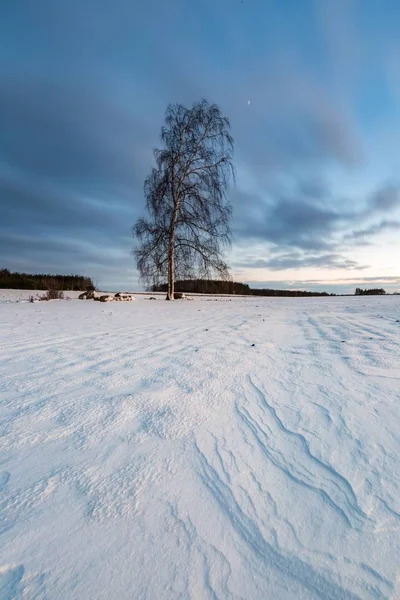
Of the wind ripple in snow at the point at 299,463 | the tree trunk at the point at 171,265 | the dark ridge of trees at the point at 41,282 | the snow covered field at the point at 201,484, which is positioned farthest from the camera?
the dark ridge of trees at the point at 41,282

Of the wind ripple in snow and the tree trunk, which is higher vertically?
the tree trunk

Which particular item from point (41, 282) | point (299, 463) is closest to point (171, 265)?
point (41, 282)

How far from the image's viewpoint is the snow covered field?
2.79 feet

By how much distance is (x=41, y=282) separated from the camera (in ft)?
59.3

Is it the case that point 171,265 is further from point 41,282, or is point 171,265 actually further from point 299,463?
point 299,463

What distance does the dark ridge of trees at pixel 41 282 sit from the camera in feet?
58.7

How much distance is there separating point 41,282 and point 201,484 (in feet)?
64.0

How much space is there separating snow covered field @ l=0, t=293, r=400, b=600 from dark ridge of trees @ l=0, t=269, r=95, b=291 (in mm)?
16912

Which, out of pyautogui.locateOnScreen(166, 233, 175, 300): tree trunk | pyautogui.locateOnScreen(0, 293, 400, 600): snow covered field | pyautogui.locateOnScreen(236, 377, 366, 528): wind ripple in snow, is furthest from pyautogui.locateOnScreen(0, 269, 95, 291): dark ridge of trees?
pyautogui.locateOnScreen(236, 377, 366, 528): wind ripple in snow

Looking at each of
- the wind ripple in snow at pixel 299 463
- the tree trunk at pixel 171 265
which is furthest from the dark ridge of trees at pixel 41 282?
the wind ripple in snow at pixel 299 463

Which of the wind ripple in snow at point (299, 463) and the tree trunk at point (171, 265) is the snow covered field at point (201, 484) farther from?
the tree trunk at point (171, 265)

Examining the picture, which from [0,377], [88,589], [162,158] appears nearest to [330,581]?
[88,589]

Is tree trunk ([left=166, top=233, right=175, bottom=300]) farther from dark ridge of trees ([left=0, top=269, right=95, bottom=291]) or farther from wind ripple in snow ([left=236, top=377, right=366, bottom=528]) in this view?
wind ripple in snow ([left=236, top=377, right=366, bottom=528])

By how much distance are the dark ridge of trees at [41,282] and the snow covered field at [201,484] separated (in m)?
16.9
